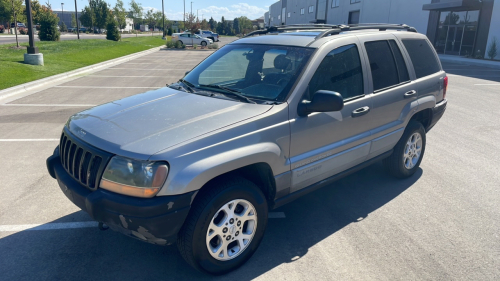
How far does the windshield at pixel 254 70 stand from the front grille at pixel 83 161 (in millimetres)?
1419

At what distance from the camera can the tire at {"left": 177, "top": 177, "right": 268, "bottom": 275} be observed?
117 inches

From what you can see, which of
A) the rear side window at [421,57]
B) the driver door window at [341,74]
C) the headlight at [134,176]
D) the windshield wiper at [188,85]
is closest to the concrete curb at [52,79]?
the windshield wiper at [188,85]

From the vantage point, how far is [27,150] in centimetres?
627

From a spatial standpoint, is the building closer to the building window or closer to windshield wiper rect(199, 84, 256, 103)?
the building window

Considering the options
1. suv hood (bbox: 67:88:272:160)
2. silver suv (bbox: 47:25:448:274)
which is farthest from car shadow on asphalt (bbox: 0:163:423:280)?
suv hood (bbox: 67:88:272:160)

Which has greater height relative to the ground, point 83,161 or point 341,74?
point 341,74

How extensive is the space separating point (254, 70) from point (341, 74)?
89 centimetres

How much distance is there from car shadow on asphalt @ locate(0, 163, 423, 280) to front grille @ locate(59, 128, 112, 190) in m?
0.73

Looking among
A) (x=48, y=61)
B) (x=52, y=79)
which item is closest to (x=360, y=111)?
(x=52, y=79)

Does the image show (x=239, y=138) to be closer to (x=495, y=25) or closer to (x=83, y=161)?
(x=83, y=161)

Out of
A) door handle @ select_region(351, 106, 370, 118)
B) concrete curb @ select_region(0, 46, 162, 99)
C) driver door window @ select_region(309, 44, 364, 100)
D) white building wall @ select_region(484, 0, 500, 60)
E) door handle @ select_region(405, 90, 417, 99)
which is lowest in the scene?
concrete curb @ select_region(0, 46, 162, 99)

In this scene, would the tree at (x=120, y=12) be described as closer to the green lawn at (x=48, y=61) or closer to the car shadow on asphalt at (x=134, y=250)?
the green lawn at (x=48, y=61)

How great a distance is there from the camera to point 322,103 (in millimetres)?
3469

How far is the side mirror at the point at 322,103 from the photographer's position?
3455 millimetres
